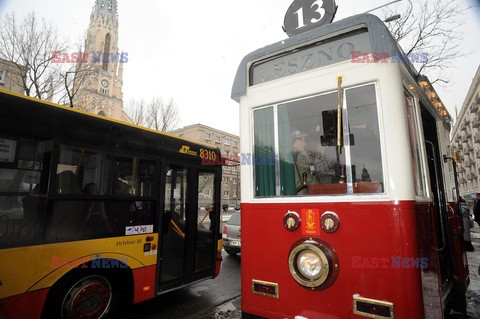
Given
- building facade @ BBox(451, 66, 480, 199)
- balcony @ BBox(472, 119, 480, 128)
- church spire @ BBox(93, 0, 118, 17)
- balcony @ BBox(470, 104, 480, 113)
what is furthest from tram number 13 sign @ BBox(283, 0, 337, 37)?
church spire @ BBox(93, 0, 118, 17)

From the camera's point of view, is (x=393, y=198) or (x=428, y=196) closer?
(x=393, y=198)

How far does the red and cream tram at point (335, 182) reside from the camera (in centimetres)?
190

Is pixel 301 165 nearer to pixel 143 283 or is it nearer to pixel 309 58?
pixel 309 58

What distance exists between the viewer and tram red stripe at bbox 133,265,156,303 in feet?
14.6

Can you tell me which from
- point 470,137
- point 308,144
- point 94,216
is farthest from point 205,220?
point 470,137

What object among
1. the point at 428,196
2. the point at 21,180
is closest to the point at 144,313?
the point at 21,180

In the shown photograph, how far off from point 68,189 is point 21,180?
0.57 metres

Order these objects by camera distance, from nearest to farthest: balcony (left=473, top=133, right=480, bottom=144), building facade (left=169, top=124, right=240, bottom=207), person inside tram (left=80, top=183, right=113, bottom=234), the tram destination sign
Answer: the tram destination sign < person inside tram (left=80, top=183, right=113, bottom=234) < balcony (left=473, top=133, right=480, bottom=144) < building facade (left=169, top=124, right=240, bottom=207)

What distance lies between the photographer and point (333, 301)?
6.66 feet

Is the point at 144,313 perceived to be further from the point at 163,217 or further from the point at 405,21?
the point at 405,21

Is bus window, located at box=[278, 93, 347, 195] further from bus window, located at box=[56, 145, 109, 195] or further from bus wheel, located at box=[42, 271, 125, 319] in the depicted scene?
bus wheel, located at box=[42, 271, 125, 319]

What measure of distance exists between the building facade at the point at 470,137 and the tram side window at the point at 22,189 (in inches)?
2046

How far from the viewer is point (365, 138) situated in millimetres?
2141

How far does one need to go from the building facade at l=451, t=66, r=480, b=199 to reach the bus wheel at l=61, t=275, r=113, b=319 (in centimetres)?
5102
